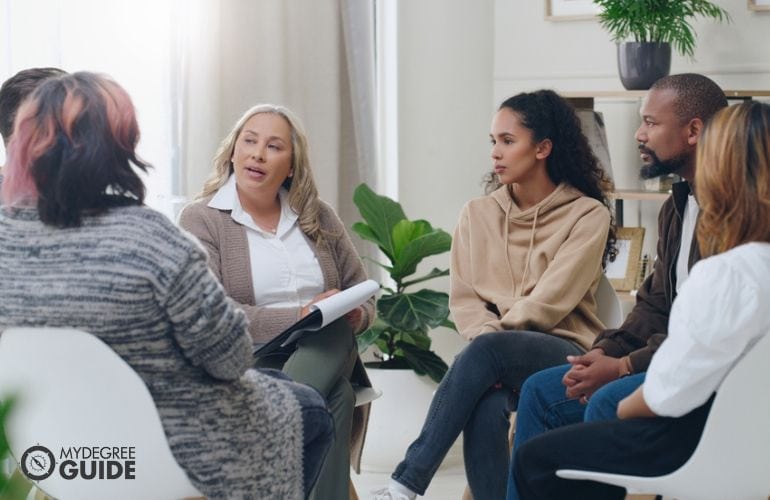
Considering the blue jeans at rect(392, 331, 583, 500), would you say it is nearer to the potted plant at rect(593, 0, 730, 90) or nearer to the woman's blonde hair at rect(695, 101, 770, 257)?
the woman's blonde hair at rect(695, 101, 770, 257)

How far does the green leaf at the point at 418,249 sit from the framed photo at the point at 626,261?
62cm

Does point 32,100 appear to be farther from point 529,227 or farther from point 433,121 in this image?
point 433,121

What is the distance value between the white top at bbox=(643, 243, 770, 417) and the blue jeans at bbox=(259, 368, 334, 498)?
2.16 ft

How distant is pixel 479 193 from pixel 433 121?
369 mm

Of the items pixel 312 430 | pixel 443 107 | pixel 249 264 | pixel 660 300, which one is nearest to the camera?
pixel 312 430

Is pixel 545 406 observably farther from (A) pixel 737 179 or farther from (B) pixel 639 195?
(B) pixel 639 195

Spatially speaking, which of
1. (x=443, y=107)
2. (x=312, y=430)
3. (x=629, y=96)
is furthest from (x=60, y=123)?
(x=443, y=107)

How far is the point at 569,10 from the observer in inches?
171

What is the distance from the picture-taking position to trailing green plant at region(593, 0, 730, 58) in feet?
12.5

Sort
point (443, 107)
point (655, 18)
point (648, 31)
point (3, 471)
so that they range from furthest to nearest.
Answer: point (443, 107) < point (648, 31) < point (655, 18) < point (3, 471)

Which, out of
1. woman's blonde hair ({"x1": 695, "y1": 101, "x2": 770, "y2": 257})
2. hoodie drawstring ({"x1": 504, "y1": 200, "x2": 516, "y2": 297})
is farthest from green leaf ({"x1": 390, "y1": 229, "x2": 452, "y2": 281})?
woman's blonde hair ({"x1": 695, "y1": 101, "x2": 770, "y2": 257})

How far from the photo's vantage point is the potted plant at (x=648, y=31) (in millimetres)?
3809

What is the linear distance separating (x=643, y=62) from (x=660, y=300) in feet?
4.53

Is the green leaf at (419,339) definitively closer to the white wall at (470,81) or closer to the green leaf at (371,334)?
the green leaf at (371,334)
